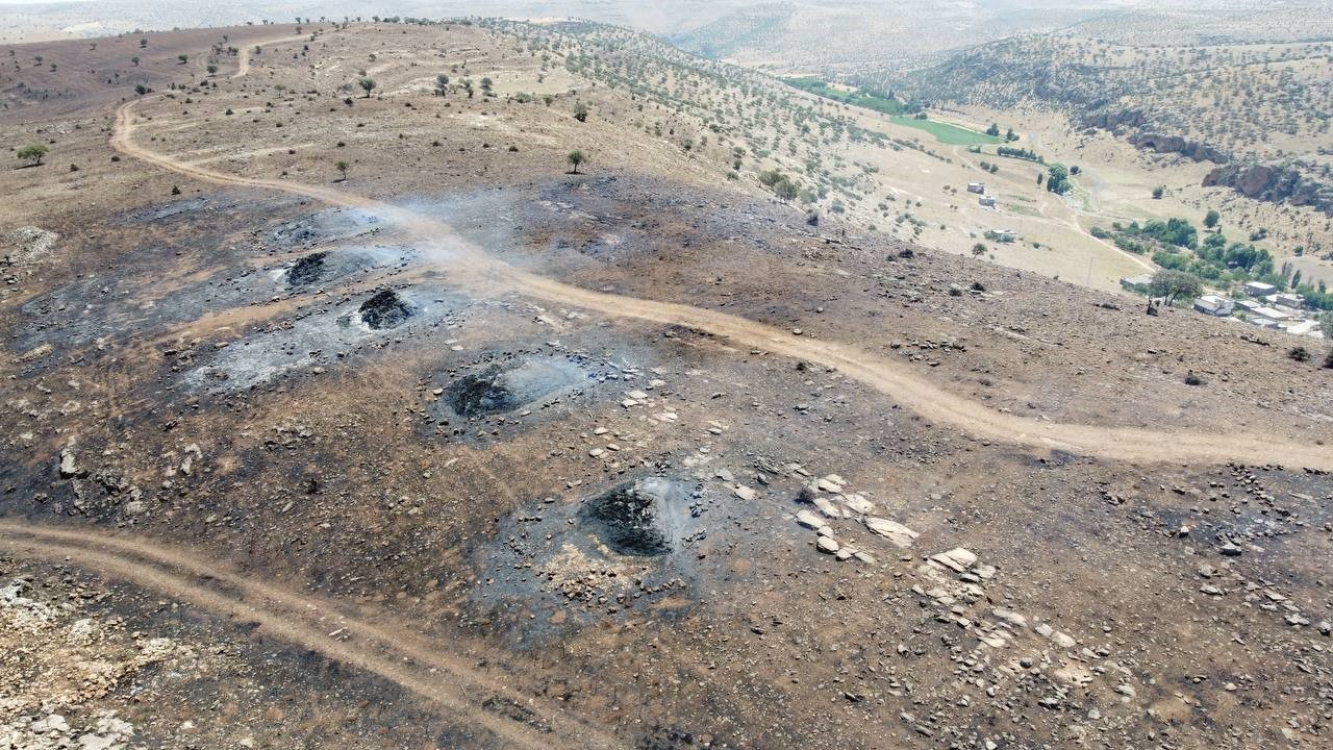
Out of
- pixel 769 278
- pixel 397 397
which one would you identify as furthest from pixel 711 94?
pixel 397 397

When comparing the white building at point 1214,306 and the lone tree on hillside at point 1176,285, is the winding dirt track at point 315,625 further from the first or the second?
the white building at point 1214,306

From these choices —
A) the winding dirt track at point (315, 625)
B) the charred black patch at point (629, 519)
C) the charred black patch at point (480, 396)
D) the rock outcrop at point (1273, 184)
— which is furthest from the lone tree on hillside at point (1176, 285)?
the rock outcrop at point (1273, 184)

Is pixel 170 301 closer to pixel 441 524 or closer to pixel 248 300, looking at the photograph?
pixel 248 300

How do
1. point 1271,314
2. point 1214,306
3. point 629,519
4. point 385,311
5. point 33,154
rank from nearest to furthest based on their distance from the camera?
point 629,519
point 385,311
point 33,154
point 1214,306
point 1271,314

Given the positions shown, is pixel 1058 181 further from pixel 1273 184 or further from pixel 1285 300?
pixel 1285 300

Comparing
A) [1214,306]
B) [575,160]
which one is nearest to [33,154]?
[575,160]
